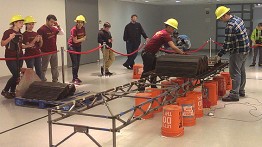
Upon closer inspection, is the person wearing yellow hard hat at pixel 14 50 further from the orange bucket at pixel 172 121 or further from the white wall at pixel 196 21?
the white wall at pixel 196 21

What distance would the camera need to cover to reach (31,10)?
33.5 ft

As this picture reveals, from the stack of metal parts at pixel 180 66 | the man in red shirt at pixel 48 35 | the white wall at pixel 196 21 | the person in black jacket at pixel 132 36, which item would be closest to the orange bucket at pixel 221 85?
the stack of metal parts at pixel 180 66

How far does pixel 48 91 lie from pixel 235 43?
3387mm

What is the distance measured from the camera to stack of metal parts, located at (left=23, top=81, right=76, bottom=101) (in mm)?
5855

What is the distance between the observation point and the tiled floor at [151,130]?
13.7ft

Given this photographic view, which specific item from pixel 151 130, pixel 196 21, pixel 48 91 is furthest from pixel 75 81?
pixel 196 21

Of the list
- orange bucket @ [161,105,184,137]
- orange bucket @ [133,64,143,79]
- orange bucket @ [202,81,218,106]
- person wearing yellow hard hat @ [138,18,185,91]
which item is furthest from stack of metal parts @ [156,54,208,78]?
orange bucket @ [133,64,143,79]

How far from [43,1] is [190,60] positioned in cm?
662

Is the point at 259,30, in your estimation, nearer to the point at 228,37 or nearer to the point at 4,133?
the point at 228,37

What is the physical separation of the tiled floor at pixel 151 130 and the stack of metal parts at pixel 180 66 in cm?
70

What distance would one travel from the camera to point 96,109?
5887 mm

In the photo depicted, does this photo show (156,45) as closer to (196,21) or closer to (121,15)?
(121,15)

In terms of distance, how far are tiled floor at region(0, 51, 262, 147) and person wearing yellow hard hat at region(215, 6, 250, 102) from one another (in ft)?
1.19

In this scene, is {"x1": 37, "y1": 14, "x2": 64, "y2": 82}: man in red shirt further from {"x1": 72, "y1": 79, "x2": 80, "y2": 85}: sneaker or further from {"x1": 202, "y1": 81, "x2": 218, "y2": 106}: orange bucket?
{"x1": 202, "y1": 81, "x2": 218, "y2": 106}: orange bucket
